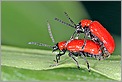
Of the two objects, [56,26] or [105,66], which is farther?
[56,26]

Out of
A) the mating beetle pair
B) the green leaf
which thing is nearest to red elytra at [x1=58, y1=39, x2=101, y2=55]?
the mating beetle pair

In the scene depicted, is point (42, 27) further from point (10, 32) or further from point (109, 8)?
point (109, 8)

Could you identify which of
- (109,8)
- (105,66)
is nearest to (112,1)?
(109,8)

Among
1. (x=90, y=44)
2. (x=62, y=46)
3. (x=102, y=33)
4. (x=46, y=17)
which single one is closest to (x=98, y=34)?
(x=102, y=33)

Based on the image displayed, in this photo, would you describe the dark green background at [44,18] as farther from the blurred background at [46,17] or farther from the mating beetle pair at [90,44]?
the mating beetle pair at [90,44]

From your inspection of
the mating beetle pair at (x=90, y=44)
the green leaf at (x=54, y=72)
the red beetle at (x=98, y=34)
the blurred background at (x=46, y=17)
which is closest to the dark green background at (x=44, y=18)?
the blurred background at (x=46, y=17)

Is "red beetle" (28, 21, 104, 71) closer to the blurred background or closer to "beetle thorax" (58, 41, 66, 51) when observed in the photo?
"beetle thorax" (58, 41, 66, 51)

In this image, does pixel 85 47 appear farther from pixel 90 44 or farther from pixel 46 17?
pixel 46 17
